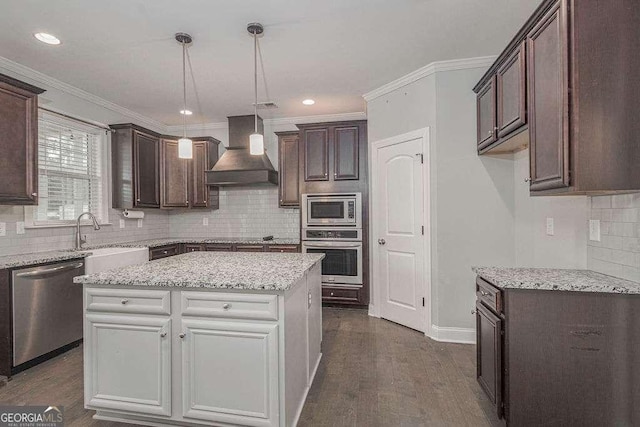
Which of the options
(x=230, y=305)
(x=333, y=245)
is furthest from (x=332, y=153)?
(x=230, y=305)

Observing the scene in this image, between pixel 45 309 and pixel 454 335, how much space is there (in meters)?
3.66

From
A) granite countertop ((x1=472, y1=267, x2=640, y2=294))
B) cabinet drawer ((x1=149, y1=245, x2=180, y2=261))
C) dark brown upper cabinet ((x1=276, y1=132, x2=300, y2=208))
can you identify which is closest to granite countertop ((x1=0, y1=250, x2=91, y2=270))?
cabinet drawer ((x1=149, y1=245, x2=180, y2=261))

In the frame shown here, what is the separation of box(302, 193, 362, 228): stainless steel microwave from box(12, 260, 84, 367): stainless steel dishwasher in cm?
250

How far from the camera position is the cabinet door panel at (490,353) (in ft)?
5.99

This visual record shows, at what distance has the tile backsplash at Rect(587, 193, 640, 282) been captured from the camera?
1738 mm

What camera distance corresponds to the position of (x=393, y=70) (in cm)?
337

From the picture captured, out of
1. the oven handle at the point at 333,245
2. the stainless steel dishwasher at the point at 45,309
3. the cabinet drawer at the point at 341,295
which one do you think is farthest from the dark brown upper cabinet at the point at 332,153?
the stainless steel dishwasher at the point at 45,309

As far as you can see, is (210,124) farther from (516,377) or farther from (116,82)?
(516,377)

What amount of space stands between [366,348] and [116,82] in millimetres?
3795

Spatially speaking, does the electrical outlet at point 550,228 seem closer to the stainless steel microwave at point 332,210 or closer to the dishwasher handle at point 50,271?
the stainless steel microwave at point 332,210

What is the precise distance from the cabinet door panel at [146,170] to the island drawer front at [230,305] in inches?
123

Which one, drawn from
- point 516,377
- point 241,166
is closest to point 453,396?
point 516,377

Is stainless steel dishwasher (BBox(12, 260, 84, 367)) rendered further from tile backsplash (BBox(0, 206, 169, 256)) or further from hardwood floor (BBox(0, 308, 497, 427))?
tile backsplash (BBox(0, 206, 169, 256))

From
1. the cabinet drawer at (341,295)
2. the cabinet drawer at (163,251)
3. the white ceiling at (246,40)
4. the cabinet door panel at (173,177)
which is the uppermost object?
the white ceiling at (246,40)
